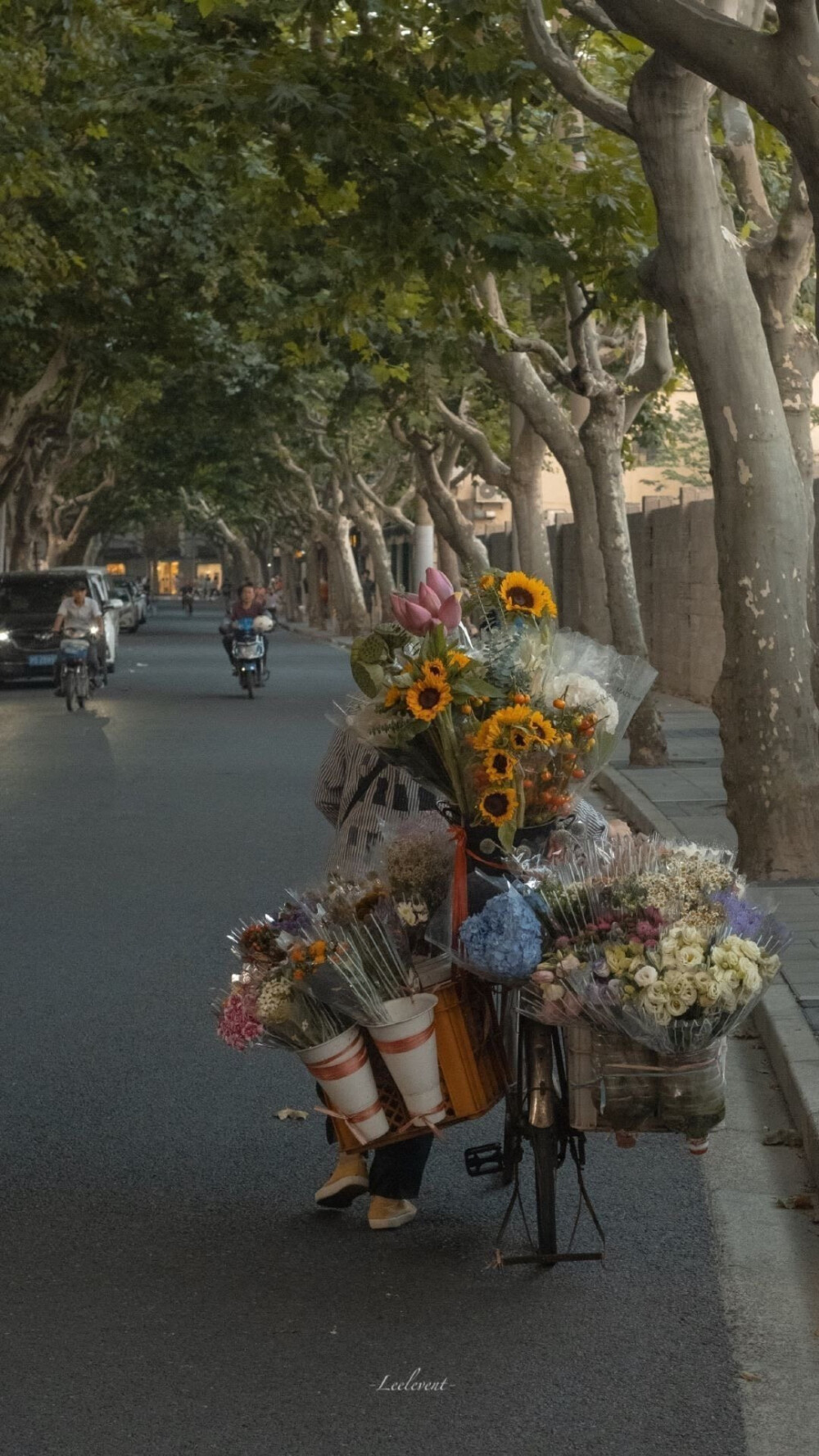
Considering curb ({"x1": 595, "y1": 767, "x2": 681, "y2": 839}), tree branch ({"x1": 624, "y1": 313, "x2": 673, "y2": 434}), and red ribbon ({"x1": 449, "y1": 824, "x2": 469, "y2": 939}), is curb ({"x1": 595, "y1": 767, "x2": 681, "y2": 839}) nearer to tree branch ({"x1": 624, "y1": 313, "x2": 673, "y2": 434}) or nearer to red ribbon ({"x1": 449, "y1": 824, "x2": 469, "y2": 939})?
tree branch ({"x1": 624, "y1": 313, "x2": 673, "y2": 434})

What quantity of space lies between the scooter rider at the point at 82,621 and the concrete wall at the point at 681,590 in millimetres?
6356

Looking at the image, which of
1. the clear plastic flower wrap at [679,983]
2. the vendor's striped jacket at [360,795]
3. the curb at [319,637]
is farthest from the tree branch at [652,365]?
the curb at [319,637]

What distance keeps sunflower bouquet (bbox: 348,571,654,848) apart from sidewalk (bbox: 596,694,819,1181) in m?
1.40

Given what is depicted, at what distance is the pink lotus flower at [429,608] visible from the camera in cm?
506

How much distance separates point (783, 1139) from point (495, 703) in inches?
75.9

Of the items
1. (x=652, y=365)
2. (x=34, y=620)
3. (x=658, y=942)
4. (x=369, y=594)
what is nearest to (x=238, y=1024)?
(x=658, y=942)

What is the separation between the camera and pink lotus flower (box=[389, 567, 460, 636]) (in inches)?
199

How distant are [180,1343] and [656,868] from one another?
1477 millimetres

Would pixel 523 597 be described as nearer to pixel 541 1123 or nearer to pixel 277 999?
pixel 277 999

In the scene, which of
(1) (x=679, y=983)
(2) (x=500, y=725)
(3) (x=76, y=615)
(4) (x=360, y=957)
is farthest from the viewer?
(3) (x=76, y=615)

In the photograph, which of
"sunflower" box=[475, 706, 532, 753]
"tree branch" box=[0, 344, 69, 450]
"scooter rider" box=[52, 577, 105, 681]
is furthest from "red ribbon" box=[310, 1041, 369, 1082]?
"tree branch" box=[0, 344, 69, 450]

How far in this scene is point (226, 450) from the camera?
53688mm

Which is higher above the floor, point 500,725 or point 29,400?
point 29,400

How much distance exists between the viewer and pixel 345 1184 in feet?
18.1
